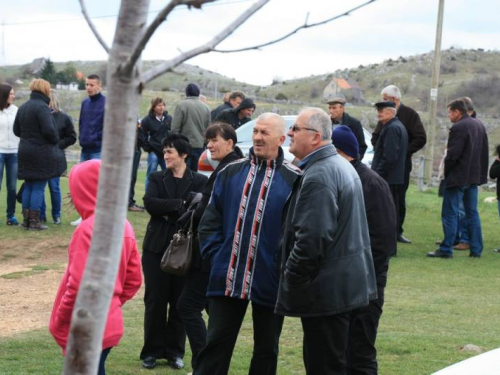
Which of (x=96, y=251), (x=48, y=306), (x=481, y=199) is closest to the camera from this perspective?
(x=96, y=251)

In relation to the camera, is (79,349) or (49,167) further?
(49,167)

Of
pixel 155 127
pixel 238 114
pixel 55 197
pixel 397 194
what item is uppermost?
pixel 238 114

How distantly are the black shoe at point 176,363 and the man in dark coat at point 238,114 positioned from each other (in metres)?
7.02

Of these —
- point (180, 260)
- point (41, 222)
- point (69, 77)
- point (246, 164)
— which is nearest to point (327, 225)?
point (246, 164)

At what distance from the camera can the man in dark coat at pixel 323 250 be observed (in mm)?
4848

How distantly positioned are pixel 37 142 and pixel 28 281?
2.58 m

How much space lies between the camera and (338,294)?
16.3ft

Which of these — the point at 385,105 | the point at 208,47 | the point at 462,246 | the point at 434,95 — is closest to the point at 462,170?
the point at 385,105

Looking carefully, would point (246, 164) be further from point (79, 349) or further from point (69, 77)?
point (69, 77)

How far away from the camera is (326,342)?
5055 mm

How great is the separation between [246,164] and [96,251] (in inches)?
128

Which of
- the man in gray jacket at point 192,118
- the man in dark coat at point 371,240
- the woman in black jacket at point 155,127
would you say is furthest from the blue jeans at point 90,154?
the man in dark coat at point 371,240

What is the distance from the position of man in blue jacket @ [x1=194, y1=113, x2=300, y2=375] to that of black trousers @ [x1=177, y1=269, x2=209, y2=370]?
0.64 meters

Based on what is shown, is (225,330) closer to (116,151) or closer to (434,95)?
(116,151)
